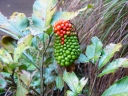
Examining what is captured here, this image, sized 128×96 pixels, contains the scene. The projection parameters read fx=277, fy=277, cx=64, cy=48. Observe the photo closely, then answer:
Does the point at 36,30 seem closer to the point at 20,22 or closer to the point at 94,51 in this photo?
the point at 20,22

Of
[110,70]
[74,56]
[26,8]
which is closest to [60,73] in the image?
[74,56]

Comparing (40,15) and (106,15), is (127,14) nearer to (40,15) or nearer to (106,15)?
(106,15)

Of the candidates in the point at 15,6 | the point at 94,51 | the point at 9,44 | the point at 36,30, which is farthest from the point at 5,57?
the point at 15,6

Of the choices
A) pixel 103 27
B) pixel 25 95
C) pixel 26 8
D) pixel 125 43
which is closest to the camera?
pixel 25 95

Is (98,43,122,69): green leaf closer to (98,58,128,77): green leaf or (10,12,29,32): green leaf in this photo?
(98,58,128,77): green leaf

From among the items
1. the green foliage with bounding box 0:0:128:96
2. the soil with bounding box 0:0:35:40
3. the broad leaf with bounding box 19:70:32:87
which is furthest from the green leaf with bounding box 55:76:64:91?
the soil with bounding box 0:0:35:40
